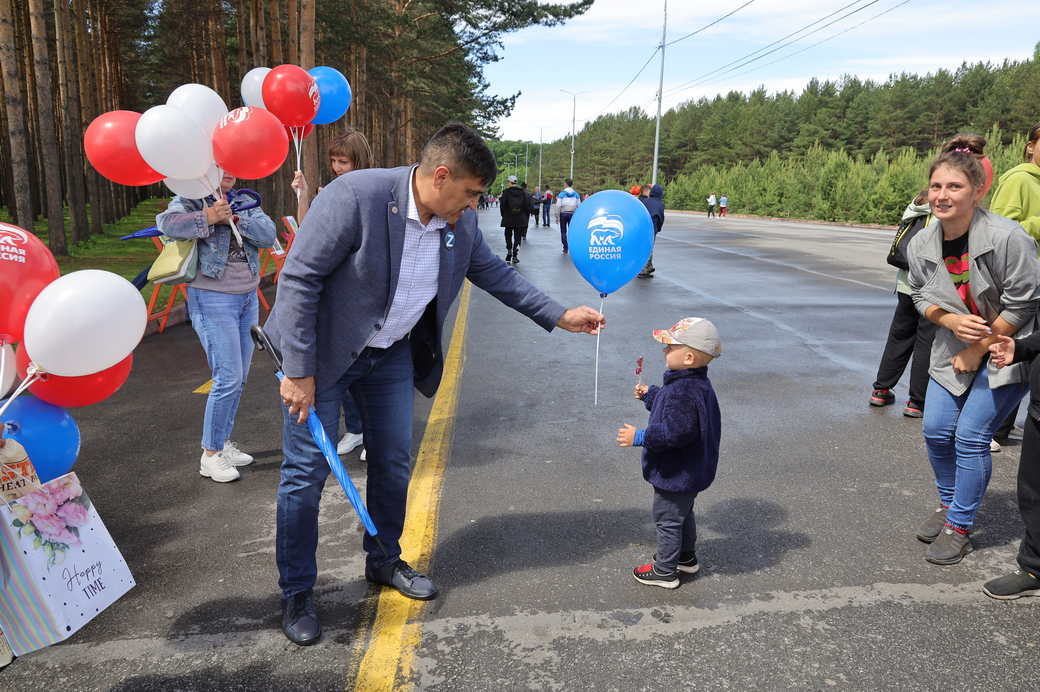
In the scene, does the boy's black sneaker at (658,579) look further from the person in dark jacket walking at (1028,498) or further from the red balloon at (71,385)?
the red balloon at (71,385)

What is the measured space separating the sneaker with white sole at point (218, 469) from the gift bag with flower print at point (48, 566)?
1.81m

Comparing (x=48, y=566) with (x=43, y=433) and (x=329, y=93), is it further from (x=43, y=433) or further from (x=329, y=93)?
(x=329, y=93)

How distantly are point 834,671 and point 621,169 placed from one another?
118633 mm

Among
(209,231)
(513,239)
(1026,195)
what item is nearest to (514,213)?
(513,239)

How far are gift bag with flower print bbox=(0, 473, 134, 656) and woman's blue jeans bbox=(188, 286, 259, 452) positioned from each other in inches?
72.1

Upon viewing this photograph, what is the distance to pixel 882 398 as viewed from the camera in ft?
19.7

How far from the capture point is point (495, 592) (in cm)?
315

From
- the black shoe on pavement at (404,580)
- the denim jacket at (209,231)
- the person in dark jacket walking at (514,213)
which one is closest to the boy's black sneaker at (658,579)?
the black shoe on pavement at (404,580)

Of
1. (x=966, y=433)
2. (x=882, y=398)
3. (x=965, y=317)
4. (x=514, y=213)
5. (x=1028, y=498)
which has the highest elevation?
(x=514, y=213)

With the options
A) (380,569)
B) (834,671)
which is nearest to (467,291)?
(380,569)

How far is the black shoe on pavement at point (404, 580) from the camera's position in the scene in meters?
3.09

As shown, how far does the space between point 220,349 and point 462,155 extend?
237 cm

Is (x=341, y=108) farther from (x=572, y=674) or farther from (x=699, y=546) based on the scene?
(x=572, y=674)

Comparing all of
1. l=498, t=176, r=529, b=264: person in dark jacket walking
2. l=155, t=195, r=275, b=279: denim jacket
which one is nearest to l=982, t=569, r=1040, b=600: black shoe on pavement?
l=155, t=195, r=275, b=279: denim jacket
